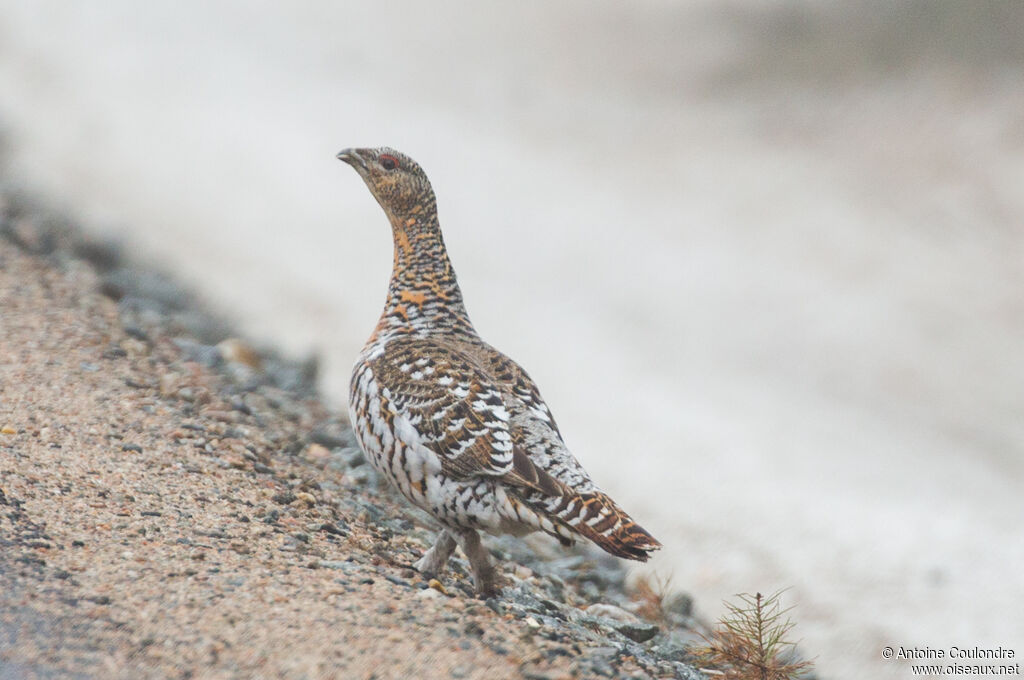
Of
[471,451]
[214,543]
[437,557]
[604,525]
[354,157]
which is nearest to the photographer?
[604,525]

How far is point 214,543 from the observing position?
5.26 m

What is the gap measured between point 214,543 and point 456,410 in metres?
1.33

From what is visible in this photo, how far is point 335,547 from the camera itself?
5.57 metres

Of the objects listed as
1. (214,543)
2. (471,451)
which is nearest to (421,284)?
(471,451)

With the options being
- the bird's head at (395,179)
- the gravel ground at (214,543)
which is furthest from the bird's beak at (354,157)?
the gravel ground at (214,543)

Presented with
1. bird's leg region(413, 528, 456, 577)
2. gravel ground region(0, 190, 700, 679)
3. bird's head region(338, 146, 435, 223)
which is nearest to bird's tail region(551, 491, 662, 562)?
gravel ground region(0, 190, 700, 679)

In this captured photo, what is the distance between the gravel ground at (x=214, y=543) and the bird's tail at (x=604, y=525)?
490 mm

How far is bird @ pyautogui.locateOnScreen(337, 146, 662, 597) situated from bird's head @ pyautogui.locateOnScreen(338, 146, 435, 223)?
83 centimetres

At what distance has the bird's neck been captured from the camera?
20.9ft

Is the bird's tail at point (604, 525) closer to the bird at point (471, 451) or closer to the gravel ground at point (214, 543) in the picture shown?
the bird at point (471, 451)

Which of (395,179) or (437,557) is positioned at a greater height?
(395,179)

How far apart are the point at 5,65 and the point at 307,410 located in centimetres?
851

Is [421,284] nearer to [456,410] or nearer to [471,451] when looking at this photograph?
[456,410]

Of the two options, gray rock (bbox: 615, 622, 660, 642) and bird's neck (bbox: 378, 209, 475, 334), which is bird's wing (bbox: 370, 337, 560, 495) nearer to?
bird's neck (bbox: 378, 209, 475, 334)
